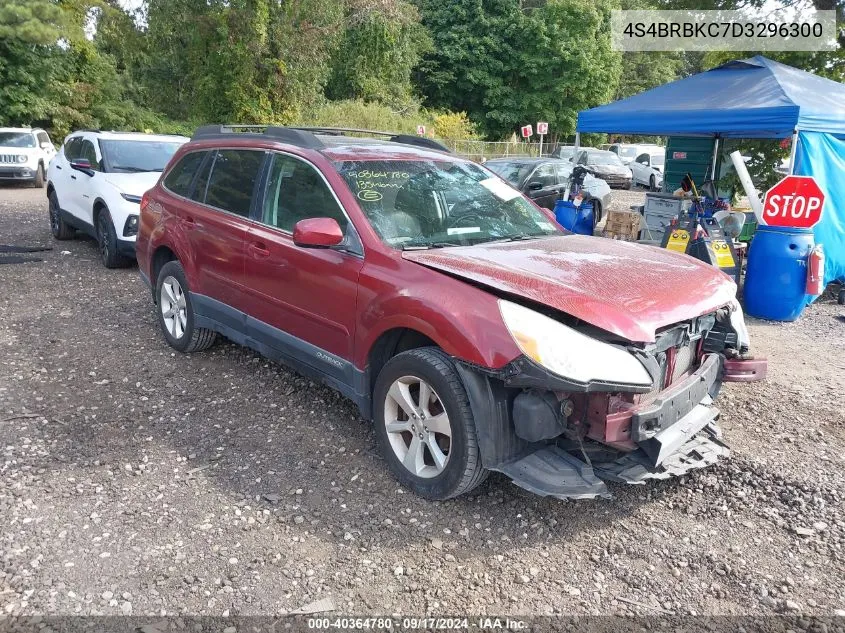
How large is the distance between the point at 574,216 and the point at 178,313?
6718 millimetres

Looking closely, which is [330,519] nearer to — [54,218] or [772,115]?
[772,115]

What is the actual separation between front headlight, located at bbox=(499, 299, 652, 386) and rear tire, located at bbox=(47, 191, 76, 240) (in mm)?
9526

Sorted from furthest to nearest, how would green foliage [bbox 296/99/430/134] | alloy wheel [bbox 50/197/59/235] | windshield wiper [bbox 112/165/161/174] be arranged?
green foliage [bbox 296/99/430/134] → alloy wheel [bbox 50/197/59/235] → windshield wiper [bbox 112/165/161/174]

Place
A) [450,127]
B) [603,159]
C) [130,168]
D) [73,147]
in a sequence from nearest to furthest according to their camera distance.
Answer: [130,168] < [73,147] < [603,159] < [450,127]

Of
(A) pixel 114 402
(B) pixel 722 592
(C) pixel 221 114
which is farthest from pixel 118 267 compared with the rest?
(C) pixel 221 114

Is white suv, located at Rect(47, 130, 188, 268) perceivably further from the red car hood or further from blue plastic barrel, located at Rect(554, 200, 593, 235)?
the red car hood

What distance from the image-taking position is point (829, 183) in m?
8.10

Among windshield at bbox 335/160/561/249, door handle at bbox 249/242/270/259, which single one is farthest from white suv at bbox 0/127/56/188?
windshield at bbox 335/160/561/249

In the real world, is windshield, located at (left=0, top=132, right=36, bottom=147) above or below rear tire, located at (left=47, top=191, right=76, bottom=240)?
above

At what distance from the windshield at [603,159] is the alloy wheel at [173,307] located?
21.9 metres

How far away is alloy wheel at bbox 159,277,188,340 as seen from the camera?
5309 mm

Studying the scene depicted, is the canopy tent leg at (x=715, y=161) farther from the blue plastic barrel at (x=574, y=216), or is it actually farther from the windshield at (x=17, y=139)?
the windshield at (x=17, y=139)

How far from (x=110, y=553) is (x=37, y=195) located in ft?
58.0

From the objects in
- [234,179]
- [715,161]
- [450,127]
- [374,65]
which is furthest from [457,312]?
[374,65]
